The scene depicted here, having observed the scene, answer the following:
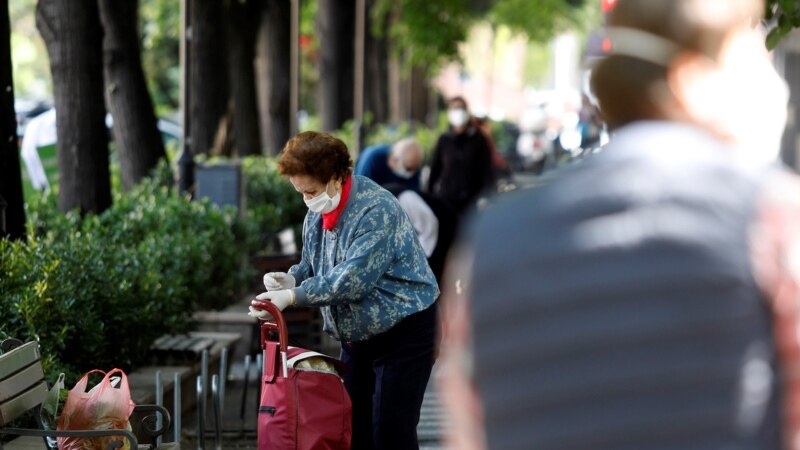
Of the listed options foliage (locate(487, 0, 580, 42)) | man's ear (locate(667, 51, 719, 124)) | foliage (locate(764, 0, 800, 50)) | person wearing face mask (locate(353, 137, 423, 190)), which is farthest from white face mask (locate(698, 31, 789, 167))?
foliage (locate(487, 0, 580, 42))

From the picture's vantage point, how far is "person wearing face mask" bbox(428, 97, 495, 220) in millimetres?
14805

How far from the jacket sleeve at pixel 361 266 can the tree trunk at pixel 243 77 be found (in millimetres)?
15111

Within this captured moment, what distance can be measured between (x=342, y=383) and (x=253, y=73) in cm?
1588

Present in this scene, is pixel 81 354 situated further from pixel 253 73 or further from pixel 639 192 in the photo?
pixel 253 73

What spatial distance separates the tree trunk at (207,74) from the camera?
16797 millimetres

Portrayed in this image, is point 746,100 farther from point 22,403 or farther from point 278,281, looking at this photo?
point 22,403

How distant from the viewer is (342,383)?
5.39 metres

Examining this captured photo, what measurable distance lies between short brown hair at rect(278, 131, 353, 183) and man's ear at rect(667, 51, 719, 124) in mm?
3292

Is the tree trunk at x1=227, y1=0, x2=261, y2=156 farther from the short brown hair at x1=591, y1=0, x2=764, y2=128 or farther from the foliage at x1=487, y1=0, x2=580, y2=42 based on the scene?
the foliage at x1=487, y1=0, x2=580, y2=42

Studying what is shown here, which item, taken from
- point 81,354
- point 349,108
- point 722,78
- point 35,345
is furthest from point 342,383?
point 349,108

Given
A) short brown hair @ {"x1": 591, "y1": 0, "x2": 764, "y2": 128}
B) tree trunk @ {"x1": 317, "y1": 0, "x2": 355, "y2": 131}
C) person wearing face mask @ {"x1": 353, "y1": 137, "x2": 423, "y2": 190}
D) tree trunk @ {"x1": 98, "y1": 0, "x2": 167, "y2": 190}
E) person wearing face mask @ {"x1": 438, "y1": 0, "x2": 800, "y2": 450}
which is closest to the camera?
person wearing face mask @ {"x1": 438, "y1": 0, "x2": 800, "y2": 450}

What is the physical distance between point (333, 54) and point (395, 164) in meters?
17.8

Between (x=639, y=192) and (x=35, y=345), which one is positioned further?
(x=35, y=345)

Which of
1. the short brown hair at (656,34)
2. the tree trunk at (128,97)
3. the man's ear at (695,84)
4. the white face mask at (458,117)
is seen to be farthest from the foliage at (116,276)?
the man's ear at (695,84)
